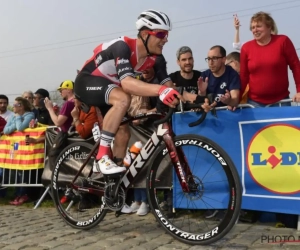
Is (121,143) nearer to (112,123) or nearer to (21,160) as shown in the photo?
(112,123)

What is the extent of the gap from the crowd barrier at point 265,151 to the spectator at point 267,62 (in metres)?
0.31

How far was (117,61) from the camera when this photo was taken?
443cm

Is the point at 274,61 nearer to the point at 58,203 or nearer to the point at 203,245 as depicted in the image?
the point at 203,245

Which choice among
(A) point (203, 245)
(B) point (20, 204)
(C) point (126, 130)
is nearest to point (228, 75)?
(C) point (126, 130)

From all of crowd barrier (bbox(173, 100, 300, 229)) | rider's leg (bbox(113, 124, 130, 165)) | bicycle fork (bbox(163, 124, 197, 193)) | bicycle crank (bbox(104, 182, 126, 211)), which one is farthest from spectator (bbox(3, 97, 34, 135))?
bicycle fork (bbox(163, 124, 197, 193))

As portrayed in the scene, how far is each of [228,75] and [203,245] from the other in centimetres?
238

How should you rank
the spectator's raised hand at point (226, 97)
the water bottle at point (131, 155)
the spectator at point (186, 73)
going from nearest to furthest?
the water bottle at point (131, 155), the spectator's raised hand at point (226, 97), the spectator at point (186, 73)

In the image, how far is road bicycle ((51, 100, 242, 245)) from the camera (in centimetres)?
415

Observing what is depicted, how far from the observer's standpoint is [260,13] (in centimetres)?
549

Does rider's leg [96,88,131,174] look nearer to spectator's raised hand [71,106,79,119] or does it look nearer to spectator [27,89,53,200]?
spectator's raised hand [71,106,79,119]

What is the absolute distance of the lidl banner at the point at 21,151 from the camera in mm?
8031

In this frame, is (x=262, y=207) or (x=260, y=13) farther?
(x=260, y=13)

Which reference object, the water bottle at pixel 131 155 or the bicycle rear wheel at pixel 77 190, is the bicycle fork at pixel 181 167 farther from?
the bicycle rear wheel at pixel 77 190

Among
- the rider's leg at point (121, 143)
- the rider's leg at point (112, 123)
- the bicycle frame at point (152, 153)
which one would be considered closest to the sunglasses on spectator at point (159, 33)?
the rider's leg at point (112, 123)
